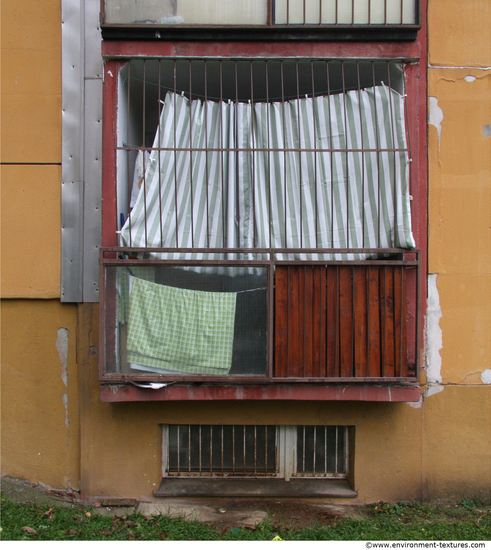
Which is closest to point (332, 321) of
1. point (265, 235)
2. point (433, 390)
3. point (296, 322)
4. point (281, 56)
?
point (296, 322)

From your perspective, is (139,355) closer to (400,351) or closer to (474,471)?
(400,351)

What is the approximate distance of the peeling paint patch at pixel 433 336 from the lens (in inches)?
157

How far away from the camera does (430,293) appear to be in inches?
157

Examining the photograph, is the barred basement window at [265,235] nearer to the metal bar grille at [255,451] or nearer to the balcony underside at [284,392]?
the balcony underside at [284,392]

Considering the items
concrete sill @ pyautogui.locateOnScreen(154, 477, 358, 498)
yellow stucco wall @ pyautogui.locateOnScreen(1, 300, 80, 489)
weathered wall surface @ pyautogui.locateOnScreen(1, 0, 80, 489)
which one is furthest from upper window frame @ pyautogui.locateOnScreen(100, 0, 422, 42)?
concrete sill @ pyautogui.locateOnScreen(154, 477, 358, 498)

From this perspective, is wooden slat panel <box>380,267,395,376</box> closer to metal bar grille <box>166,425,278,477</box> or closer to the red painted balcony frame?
the red painted balcony frame

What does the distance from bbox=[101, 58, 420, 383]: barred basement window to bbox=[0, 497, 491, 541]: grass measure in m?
1.22

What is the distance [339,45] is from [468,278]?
2.42m

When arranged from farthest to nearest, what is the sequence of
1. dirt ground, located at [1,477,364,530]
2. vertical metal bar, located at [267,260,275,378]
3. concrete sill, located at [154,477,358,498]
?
concrete sill, located at [154,477,358,498]
dirt ground, located at [1,477,364,530]
vertical metal bar, located at [267,260,275,378]

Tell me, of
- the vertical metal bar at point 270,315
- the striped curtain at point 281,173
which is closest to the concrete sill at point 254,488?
the vertical metal bar at point 270,315

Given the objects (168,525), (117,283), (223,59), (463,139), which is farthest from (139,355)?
(463,139)

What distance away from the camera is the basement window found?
13.7 ft

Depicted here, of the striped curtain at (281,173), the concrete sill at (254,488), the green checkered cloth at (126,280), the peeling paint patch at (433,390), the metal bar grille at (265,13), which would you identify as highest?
the metal bar grille at (265,13)

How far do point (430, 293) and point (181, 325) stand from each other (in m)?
2.30
